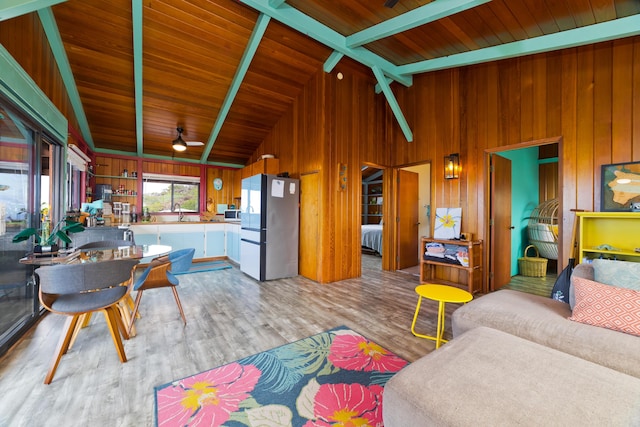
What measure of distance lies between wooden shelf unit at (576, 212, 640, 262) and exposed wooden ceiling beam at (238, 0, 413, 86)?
127 inches

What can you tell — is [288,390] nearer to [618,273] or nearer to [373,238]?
[618,273]

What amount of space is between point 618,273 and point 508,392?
5.38ft

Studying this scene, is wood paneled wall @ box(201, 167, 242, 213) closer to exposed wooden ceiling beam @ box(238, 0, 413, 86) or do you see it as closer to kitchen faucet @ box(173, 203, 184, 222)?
kitchen faucet @ box(173, 203, 184, 222)

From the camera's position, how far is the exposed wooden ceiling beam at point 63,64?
302 cm

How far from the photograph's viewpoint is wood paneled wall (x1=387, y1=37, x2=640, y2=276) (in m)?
2.86

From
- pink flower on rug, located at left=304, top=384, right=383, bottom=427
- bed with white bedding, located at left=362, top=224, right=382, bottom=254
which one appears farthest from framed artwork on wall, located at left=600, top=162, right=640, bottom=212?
bed with white bedding, located at left=362, top=224, right=382, bottom=254

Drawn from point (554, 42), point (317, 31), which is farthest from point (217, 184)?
point (554, 42)

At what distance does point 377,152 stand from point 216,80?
3.16 m

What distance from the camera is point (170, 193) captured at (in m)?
6.59

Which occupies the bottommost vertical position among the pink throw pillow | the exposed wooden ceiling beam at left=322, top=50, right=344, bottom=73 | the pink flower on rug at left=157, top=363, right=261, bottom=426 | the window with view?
the pink flower on rug at left=157, top=363, right=261, bottom=426

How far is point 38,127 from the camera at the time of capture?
2672mm

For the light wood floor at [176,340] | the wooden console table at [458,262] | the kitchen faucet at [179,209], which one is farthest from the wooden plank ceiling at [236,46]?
the light wood floor at [176,340]

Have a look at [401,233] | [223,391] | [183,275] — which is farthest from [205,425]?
[401,233]

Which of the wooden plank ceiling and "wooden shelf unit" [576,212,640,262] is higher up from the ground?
the wooden plank ceiling
